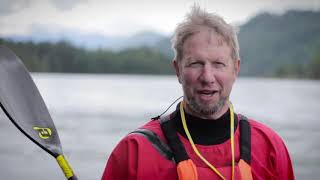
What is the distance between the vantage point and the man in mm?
2223

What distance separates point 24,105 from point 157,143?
0.98 m

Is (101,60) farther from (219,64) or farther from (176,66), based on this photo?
(219,64)

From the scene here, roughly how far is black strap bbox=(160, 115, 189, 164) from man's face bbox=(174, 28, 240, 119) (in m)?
0.13

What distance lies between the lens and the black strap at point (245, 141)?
7.48ft

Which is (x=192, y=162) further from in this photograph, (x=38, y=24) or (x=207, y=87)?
(x=38, y=24)

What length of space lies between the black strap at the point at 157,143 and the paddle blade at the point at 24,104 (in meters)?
0.65

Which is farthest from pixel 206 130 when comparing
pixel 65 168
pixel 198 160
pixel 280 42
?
pixel 280 42

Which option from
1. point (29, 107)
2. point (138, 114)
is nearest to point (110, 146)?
point (138, 114)

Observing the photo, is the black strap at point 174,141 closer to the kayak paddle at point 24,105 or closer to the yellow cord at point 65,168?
the yellow cord at point 65,168

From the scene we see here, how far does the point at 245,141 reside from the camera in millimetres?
2312

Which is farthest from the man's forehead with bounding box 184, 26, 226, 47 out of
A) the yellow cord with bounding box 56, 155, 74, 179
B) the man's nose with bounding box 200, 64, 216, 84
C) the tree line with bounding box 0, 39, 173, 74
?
the tree line with bounding box 0, 39, 173, 74

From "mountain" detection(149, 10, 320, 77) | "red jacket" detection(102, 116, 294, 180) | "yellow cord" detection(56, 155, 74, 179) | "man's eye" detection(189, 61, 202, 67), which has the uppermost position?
"man's eye" detection(189, 61, 202, 67)

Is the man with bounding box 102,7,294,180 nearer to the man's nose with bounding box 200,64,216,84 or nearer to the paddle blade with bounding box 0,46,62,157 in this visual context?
the man's nose with bounding box 200,64,216,84

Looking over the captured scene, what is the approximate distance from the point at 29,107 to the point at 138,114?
13009mm
